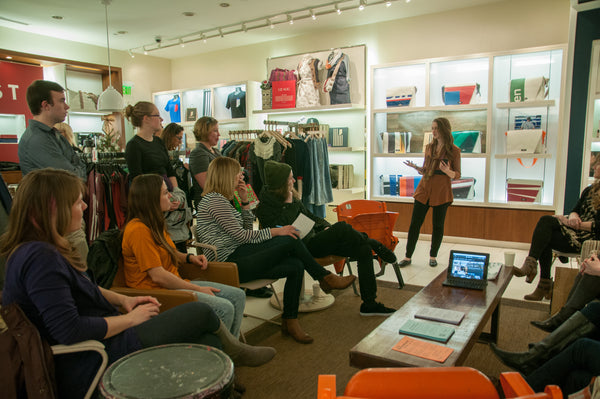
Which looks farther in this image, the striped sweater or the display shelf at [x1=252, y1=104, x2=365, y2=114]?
the display shelf at [x1=252, y1=104, x2=365, y2=114]

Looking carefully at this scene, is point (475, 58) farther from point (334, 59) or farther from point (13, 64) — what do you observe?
point (13, 64)

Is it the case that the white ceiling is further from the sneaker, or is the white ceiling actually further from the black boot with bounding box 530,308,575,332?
the black boot with bounding box 530,308,575,332

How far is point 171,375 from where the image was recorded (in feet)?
4.33

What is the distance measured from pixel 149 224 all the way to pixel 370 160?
4553 mm

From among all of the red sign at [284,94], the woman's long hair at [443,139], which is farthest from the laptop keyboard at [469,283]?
the red sign at [284,94]

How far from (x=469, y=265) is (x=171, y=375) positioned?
6.40 ft

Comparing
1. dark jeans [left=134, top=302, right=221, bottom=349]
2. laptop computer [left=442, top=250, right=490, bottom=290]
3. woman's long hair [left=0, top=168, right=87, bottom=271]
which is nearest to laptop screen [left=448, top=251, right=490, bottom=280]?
laptop computer [left=442, top=250, right=490, bottom=290]

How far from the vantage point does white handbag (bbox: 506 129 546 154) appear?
5.20m

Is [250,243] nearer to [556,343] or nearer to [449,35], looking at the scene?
[556,343]

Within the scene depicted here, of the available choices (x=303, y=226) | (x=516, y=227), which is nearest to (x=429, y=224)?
(x=516, y=227)

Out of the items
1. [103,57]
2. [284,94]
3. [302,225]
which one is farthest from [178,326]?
[103,57]

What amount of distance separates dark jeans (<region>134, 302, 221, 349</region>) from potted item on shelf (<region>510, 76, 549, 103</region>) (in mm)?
4849

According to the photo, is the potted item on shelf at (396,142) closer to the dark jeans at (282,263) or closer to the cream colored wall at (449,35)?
the cream colored wall at (449,35)

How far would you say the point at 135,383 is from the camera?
4.20 ft
